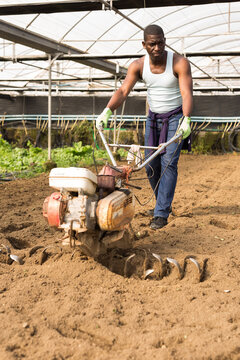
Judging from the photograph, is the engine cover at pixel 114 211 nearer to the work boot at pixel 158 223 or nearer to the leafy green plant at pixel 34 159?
the work boot at pixel 158 223

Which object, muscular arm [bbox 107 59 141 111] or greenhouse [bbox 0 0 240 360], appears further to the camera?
muscular arm [bbox 107 59 141 111]

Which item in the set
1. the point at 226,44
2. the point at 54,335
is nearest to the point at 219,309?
the point at 54,335

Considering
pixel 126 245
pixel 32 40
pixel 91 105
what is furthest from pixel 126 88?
pixel 91 105

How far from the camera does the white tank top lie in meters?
3.91

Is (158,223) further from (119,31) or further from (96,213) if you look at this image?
(119,31)

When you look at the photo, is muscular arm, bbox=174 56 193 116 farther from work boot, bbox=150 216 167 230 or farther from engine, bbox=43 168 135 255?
engine, bbox=43 168 135 255

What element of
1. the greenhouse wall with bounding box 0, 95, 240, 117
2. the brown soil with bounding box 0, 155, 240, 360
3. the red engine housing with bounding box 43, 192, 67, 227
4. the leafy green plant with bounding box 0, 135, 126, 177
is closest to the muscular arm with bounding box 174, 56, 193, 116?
the brown soil with bounding box 0, 155, 240, 360

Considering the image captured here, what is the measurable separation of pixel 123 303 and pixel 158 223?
1.64 m

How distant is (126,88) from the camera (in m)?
3.88

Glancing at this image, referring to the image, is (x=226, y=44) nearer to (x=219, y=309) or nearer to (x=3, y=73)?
(x=3, y=73)

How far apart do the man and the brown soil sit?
33 cm

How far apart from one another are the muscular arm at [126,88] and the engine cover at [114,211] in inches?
44.2

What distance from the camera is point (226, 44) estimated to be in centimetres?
1338

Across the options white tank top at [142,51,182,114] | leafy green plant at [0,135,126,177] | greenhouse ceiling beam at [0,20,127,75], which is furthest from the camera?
leafy green plant at [0,135,126,177]
